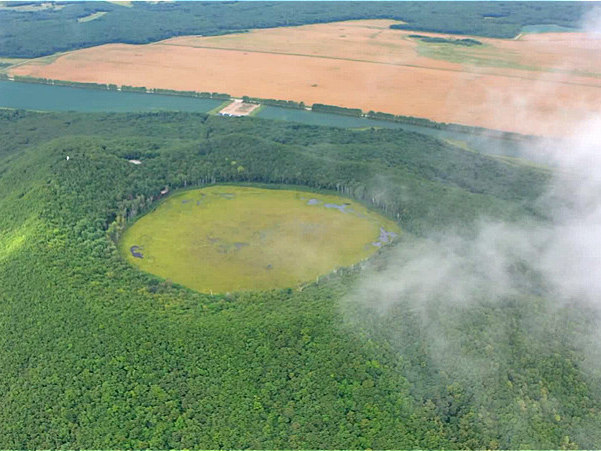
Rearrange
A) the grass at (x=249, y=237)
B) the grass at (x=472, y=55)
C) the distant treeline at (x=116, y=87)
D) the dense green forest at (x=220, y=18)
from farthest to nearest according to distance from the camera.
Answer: the dense green forest at (x=220, y=18) < the grass at (x=472, y=55) < the distant treeline at (x=116, y=87) < the grass at (x=249, y=237)

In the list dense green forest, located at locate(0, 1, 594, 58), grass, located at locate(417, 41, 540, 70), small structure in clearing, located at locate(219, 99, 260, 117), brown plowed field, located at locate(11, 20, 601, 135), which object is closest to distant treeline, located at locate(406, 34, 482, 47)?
grass, located at locate(417, 41, 540, 70)

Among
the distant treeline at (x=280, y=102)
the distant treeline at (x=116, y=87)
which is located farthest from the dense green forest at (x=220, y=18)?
the distant treeline at (x=280, y=102)

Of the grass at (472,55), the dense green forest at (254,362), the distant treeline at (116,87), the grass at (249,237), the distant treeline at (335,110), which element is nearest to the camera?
the dense green forest at (254,362)

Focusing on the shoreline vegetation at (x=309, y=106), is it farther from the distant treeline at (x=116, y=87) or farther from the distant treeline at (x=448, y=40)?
the distant treeline at (x=448, y=40)

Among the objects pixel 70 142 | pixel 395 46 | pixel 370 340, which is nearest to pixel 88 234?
pixel 70 142

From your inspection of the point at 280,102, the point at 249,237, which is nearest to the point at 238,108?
the point at 280,102

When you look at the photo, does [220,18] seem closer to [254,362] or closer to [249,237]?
[249,237]

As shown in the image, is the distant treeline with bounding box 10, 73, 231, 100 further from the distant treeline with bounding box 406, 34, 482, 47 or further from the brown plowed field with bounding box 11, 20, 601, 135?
the distant treeline with bounding box 406, 34, 482, 47
